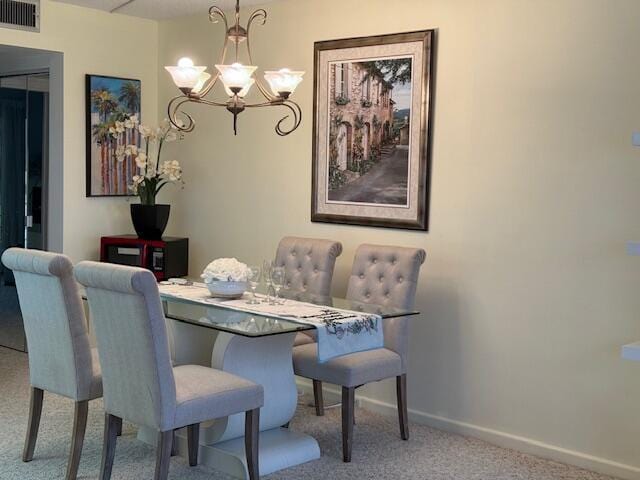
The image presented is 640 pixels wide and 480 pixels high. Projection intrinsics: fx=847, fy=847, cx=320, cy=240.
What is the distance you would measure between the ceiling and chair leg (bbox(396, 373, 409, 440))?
2591 mm

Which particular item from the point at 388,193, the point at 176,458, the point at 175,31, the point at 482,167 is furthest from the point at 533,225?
the point at 175,31

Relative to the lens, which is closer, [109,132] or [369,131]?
[369,131]

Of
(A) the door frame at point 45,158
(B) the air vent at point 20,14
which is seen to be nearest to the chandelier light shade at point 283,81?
(B) the air vent at point 20,14

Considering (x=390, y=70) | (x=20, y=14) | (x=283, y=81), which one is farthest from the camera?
(x=20, y=14)

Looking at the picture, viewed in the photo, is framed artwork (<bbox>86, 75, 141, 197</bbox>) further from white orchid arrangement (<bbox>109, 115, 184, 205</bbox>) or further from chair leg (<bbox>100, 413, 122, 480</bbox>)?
chair leg (<bbox>100, 413, 122, 480</bbox>)

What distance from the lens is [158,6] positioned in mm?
5676

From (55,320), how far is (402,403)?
5.96ft

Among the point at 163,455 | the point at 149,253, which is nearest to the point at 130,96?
the point at 149,253

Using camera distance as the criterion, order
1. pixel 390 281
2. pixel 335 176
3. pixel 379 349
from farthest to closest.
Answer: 1. pixel 335 176
2. pixel 390 281
3. pixel 379 349

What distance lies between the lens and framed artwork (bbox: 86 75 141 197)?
19.1ft

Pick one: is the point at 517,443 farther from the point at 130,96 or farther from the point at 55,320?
the point at 130,96

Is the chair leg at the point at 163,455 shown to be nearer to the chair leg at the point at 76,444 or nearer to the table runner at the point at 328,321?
the chair leg at the point at 76,444

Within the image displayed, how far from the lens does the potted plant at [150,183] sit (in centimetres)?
571

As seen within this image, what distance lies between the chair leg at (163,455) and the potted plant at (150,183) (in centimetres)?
261
